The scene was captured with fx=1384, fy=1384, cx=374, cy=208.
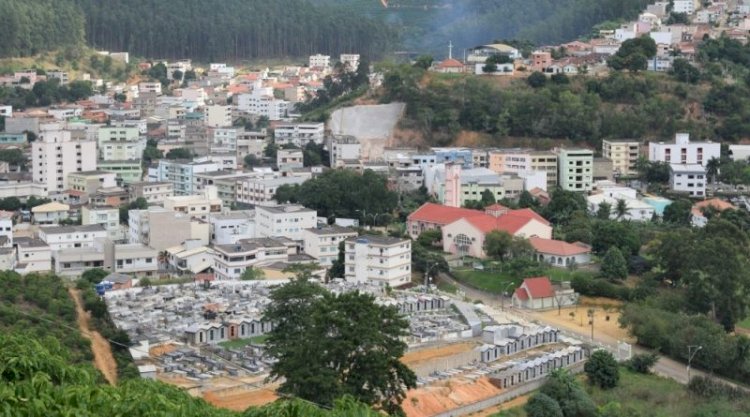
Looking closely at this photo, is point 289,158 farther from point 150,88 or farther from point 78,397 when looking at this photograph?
point 78,397

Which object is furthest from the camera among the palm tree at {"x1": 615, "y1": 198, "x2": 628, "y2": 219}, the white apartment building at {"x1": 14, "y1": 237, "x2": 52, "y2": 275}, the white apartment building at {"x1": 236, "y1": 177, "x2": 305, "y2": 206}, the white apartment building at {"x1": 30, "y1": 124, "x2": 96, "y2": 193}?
the white apartment building at {"x1": 30, "y1": 124, "x2": 96, "y2": 193}

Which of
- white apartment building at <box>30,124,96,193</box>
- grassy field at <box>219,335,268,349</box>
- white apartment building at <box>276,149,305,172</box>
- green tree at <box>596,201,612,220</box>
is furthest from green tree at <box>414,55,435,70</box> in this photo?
grassy field at <box>219,335,268,349</box>

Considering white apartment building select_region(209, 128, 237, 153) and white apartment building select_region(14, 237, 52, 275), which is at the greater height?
white apartment building select_region(209, 128, 237, 153)

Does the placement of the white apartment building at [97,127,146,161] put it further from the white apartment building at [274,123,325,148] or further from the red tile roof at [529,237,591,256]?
the red tile roof at [529,237,591,256]

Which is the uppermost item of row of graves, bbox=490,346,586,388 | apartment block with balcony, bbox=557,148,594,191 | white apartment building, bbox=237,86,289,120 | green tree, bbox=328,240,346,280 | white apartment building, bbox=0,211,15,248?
white apartment building, bbox=237,86,289,120

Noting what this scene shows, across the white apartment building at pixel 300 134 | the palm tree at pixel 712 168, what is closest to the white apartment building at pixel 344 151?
the white apartment building at pixel 300 134

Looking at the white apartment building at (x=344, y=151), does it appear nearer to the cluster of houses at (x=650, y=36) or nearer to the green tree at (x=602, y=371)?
the cluster of houses at (x=650, y=36)

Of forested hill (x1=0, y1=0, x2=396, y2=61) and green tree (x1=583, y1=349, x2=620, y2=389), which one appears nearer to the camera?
green tree (x1=583, y1=349, x2=620, y2=389)

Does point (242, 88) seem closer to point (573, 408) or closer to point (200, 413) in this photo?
point (573, 408)
